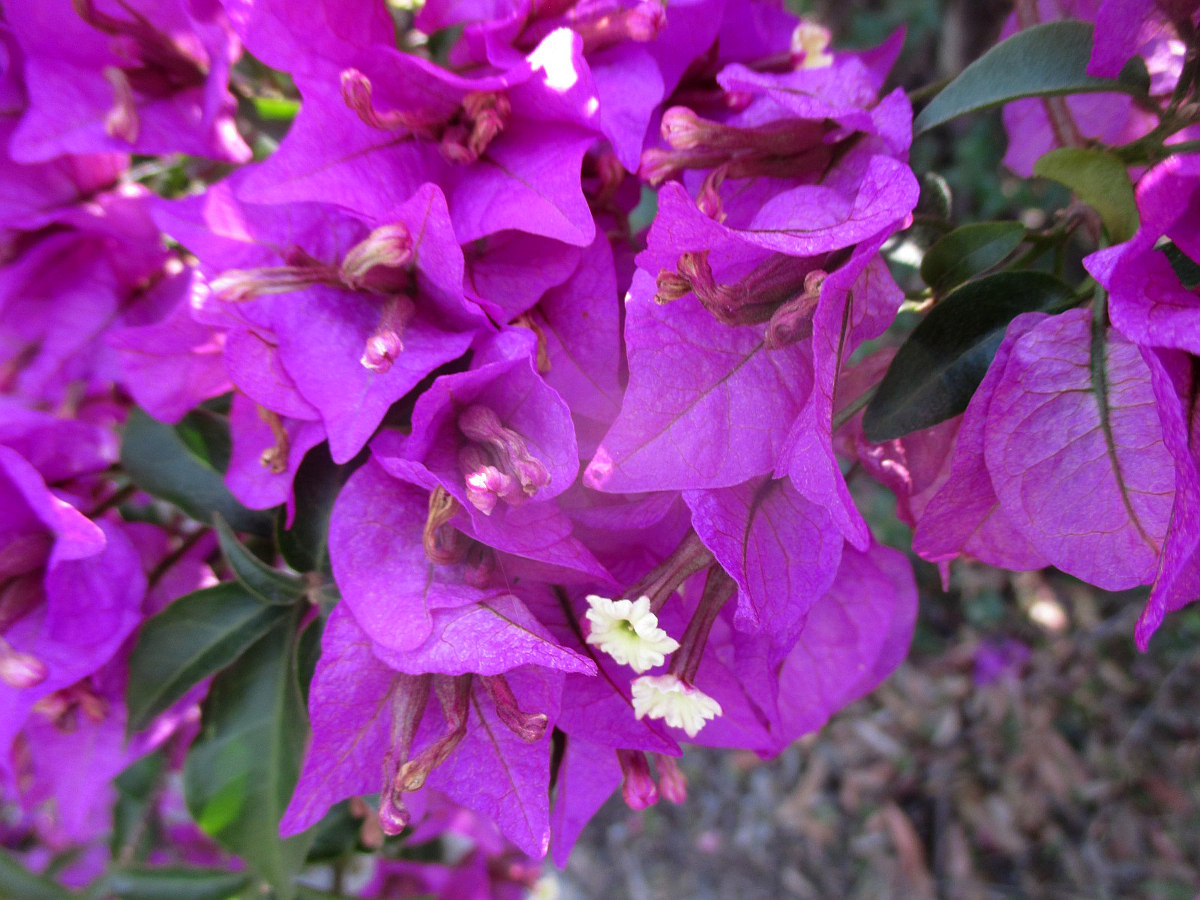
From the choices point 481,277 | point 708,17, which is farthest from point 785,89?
point 481,277

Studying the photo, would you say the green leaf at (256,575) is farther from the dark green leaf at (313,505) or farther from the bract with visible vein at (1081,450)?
the bract with visible vein at (1081,450)

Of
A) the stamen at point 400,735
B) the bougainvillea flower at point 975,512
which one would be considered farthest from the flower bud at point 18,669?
the bougainvillea flower at point 975,512

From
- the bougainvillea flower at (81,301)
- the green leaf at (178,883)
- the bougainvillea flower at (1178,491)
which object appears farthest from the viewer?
the green leaf at (178,883)

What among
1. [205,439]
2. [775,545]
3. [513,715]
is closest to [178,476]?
[205,439]

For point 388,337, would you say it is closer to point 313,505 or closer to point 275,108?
point 313,505

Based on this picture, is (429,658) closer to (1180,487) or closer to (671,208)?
(671,208)
